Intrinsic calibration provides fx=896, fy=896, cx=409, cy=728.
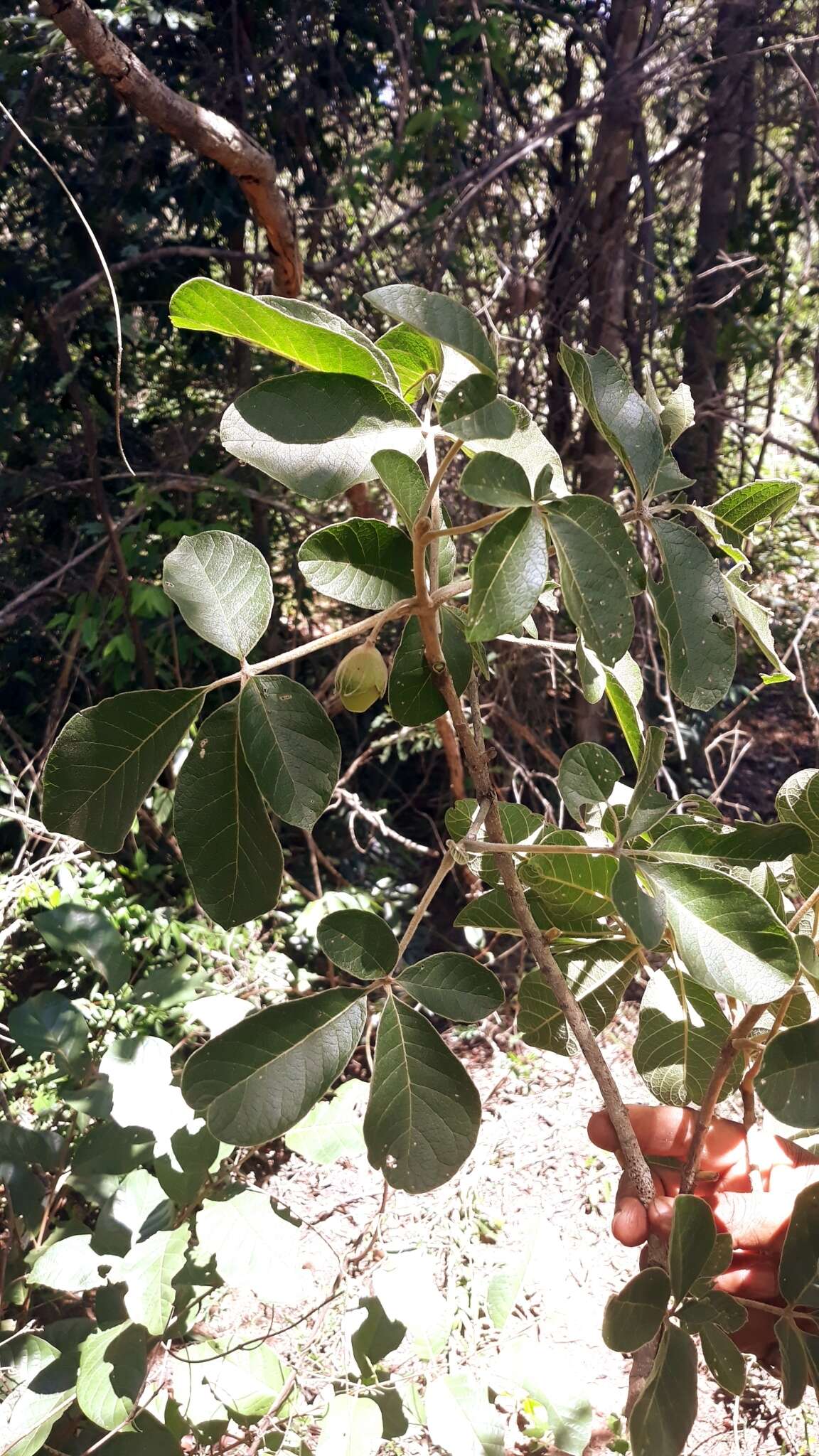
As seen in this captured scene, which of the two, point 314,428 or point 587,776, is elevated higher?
point 314,428

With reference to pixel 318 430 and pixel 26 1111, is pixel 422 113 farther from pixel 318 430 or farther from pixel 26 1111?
pixel 26 1111

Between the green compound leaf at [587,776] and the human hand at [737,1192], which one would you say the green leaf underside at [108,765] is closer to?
the green compound leaf at [587,776]

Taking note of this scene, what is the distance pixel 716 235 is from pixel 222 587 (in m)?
3.59

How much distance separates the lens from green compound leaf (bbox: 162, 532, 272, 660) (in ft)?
2.01

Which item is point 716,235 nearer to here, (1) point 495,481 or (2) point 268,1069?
(1) point 495,481

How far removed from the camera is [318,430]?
0.51m

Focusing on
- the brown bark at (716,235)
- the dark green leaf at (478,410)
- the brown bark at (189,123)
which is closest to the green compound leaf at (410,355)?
the dark green leaf at (478,410)

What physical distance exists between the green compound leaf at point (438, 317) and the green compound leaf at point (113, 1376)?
1075 millimetres

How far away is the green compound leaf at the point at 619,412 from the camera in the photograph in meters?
0.53

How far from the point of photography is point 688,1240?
0.65 m

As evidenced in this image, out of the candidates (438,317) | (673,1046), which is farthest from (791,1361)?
(438,317)

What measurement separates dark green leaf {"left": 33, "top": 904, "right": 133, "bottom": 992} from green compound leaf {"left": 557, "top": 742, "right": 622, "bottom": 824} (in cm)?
92

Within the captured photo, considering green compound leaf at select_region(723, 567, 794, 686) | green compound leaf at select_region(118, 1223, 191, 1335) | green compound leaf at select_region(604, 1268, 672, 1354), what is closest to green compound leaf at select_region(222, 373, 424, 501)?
green compound leaf at select_region(723, 567, 794, 686)

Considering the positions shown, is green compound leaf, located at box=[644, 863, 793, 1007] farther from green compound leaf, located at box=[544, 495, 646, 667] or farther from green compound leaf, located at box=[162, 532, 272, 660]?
green compound leaf, located at box=[162, 532, 272, 660]
